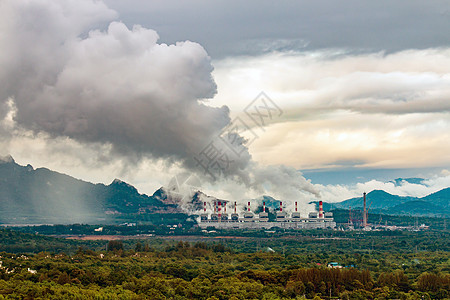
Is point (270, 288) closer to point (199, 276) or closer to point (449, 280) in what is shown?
point (199, 276)

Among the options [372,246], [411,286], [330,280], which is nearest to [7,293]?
[330,280]

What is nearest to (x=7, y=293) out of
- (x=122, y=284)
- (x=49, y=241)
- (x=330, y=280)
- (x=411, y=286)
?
(x=122, y=284)

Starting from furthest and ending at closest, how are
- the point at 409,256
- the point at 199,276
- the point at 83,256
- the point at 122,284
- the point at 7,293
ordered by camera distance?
the point at 409,256, the point at 83,256, the point at 199,276, the point at 122,284, the point at 7,293

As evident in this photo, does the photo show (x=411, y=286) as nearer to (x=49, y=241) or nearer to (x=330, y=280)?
(x=330, y=280)

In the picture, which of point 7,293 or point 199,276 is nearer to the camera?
point 7,293

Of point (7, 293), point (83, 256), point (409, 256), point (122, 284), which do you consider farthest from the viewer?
point (409, 256)

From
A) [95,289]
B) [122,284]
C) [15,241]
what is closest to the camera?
[95,289]

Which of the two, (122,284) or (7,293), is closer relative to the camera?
(7,293)

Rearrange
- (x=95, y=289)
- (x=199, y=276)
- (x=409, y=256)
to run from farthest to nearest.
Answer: (x=409, y=256), (x=199, y=276), (x=95, y=289)
